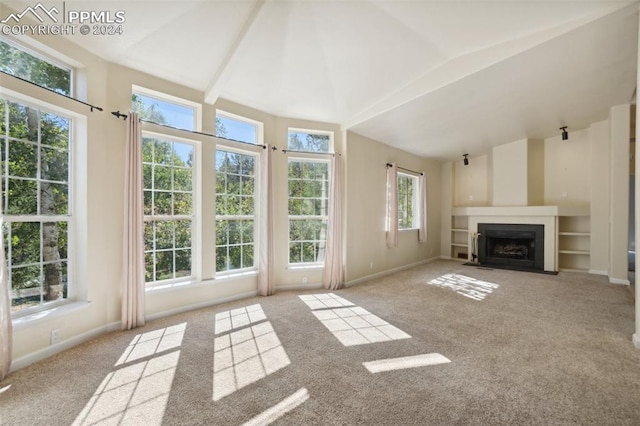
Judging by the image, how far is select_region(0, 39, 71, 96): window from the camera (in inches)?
94.0

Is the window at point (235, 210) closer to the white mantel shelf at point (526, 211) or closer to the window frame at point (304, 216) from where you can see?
the window frame at point (304, 216)

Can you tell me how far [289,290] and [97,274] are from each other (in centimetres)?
258

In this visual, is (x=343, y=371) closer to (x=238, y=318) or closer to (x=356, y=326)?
(x=356, y=326)

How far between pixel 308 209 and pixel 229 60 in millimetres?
2528

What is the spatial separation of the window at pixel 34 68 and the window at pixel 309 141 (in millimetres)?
2812

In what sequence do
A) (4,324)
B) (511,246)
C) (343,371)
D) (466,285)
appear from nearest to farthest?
(4,324), (343,371), (466,285), (511,246)

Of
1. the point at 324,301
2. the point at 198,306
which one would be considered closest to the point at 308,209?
the point at 324,301

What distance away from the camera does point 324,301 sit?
414 cm

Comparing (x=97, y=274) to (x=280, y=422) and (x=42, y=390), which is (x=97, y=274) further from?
(x=280, y=422)

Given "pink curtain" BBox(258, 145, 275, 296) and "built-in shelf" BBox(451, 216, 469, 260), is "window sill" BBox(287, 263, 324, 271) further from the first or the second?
"built-in shelf" BBox(451, 216, 469, 260)

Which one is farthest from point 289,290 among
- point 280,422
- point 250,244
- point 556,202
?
point 556,202

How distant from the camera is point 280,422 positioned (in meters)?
1.71

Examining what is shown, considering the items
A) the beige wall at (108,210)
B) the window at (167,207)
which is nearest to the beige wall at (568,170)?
the beige wall at (108,210)

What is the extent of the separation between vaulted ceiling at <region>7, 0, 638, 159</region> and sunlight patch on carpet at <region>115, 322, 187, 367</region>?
9.38ft
